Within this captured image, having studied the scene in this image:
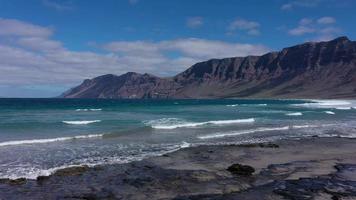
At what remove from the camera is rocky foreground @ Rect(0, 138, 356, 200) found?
15.6m

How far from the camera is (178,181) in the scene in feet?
58.2

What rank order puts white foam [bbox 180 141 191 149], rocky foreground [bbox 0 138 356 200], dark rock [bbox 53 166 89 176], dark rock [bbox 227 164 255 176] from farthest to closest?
white foam [bbox 180 141 191 149] → dark rock [bbox 227 164 255 176] → dark rock [bbox 53 166 89 176] → rocky foreground [bbox 0 138 356 200]

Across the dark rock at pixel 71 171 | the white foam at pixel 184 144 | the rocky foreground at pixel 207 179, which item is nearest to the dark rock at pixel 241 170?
the rocky foreground at pixel 207 179

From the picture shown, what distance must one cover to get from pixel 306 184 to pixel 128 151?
12.4m

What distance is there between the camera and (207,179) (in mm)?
18062

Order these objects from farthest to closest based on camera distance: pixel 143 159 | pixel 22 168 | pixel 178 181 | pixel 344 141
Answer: pixel 344 141, pixel 143 159, pixel 22 168, pixel 178 181

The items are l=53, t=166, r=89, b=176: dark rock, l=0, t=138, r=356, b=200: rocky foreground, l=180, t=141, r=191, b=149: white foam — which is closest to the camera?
l=0, t=138, r=356, b=200: rocky foreground

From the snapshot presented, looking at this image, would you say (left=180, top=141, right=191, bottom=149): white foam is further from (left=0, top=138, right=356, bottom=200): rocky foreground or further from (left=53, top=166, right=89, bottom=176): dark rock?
(left=53, top=166, right=89, bottom=176): dark rock

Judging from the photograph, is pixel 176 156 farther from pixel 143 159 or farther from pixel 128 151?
pixel 128 151

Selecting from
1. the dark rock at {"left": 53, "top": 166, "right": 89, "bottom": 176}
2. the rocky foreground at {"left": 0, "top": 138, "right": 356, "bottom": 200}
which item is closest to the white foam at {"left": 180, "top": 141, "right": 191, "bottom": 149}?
the rocky foreground at {"left": 0, "top": 138, "right": 356, "bottom": 200}

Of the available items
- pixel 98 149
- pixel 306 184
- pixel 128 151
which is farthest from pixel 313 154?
pixel 98 149

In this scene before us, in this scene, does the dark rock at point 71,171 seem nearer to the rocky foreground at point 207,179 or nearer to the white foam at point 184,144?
the rocky foreground at point 207,179

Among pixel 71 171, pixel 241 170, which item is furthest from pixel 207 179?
pixel 71 171

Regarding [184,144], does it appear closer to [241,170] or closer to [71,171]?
[241,170]
